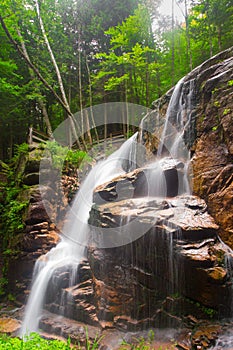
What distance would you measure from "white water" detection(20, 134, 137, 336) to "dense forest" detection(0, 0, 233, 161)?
11.6 feet

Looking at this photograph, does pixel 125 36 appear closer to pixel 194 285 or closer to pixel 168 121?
pixel 168 121

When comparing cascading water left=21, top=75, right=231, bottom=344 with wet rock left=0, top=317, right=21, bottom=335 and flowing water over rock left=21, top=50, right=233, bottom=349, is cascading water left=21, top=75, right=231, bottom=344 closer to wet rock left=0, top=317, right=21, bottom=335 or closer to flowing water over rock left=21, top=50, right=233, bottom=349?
flowing water over rock left=21, top=50, right=233, bottom=349

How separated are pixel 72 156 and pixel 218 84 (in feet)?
20.5

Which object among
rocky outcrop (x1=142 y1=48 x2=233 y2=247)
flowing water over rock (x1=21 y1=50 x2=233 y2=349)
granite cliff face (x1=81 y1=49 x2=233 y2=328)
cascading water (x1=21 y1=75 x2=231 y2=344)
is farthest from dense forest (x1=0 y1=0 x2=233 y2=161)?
granite cliff face (x1=81 y1=49 x2=233 y2=328)

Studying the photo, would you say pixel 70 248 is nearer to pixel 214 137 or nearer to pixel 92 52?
pixel 214 137

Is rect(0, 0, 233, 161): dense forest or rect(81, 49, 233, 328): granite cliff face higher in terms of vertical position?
rect(0, 0, 233, 161): dense forest

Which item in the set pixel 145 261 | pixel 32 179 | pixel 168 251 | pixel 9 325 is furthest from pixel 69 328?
pixel 32 179

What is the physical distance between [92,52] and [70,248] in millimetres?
15700

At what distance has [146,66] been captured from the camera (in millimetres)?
13805

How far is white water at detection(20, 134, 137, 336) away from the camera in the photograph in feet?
20.9

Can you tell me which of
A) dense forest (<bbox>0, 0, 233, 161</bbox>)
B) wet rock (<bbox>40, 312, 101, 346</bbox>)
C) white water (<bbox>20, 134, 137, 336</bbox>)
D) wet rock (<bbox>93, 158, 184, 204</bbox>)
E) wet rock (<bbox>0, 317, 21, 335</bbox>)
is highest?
dense forest (<bbox>0, 0, 233, 161</bbox>)

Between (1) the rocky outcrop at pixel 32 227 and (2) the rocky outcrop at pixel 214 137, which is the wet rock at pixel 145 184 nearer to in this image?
(2) the rocky outcrop at pixel 214 137

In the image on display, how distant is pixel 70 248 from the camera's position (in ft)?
25.0

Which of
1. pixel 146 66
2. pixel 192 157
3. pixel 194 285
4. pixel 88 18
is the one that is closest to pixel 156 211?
pixel 194 285
